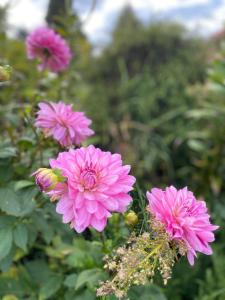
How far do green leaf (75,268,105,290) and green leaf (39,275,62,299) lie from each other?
16 cm

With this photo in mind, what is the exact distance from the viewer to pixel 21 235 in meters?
1.25

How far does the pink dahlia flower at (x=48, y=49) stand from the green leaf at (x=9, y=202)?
21.9 inches

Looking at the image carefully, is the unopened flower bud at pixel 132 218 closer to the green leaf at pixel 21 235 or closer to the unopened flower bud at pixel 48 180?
the unopened flower bud at pixel 48 180

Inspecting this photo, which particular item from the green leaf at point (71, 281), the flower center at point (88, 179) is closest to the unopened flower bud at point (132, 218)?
the flower center at point (88, 179)

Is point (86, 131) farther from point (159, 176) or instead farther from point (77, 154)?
point (159, 176)

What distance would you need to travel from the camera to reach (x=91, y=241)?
1.37 m

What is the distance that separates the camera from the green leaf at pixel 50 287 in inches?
54.6

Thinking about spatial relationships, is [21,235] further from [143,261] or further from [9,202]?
[143,261]

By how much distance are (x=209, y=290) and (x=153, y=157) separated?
164 centimetres

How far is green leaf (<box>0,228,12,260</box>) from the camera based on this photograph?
1.19 metres

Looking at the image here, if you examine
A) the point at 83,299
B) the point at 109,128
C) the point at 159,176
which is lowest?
the point at 83,299

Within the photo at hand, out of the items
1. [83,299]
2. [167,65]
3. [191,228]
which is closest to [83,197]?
[191,228]

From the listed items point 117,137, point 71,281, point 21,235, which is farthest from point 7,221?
point 117,137

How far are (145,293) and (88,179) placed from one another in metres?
0.57
